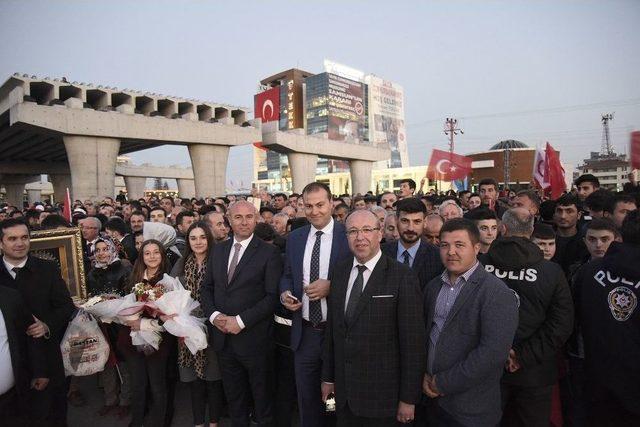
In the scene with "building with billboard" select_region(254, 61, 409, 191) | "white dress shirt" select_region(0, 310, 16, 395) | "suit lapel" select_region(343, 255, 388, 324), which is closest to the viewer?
"suit lapel" select_region(343, 255, 388, 324)

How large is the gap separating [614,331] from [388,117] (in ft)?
426

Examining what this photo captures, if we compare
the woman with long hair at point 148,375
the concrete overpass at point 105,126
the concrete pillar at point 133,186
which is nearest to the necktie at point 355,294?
the woman with long hair at point 148,375

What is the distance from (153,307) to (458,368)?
2571 mm

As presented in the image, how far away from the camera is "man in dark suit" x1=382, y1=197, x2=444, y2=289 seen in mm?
3033

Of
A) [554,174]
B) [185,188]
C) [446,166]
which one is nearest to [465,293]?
[554,174]

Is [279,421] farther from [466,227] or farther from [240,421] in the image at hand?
[466,227]

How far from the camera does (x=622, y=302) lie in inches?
89.8

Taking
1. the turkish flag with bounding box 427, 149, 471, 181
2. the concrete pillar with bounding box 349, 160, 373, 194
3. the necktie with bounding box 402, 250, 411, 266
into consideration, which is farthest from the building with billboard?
the necktie with bounding box 402, 250, 411, 266

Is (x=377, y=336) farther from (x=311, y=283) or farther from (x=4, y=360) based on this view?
(x=4, y=360)

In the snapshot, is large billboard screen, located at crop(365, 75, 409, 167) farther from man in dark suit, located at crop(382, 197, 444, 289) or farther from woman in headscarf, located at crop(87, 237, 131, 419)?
man in dark suit, located at crop(382, 197, 444, 289)

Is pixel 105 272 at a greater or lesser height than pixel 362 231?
lesser

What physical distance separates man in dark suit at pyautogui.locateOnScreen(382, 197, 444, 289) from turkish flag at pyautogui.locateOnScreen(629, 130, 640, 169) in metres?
7.63

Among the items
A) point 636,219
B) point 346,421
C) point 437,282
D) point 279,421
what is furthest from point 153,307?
point 636,219

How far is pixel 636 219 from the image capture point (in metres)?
2.24
